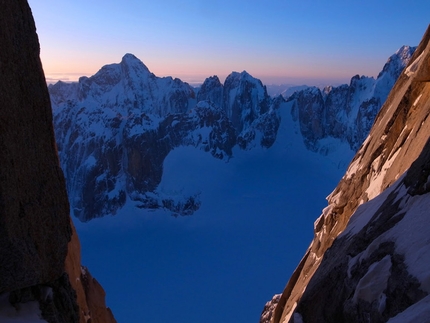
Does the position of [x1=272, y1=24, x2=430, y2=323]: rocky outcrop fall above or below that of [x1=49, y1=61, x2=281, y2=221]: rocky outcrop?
above

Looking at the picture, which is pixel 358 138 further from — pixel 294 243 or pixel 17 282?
pixel 17 282

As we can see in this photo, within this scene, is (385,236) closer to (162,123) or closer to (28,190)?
(28,190)

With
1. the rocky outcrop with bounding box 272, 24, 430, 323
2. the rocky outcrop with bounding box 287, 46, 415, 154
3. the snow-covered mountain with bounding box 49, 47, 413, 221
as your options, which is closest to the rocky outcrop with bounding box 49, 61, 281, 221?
the snow-covered mountain with bounding box 49, 47, 413, 221

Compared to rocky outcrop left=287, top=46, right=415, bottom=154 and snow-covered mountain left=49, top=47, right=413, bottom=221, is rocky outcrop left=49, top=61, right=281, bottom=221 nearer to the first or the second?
snow-covered mountain left=49, top=47, right=413, bottom=221

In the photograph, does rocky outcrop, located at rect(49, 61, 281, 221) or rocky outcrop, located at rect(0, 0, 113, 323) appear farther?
rocky outcrop, located at rect(49, 61, 281, 221)

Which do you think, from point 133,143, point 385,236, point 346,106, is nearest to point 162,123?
point 133,143

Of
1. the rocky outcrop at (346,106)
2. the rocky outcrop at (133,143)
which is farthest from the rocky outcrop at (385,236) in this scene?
the rocky outcrop at (346,106)
